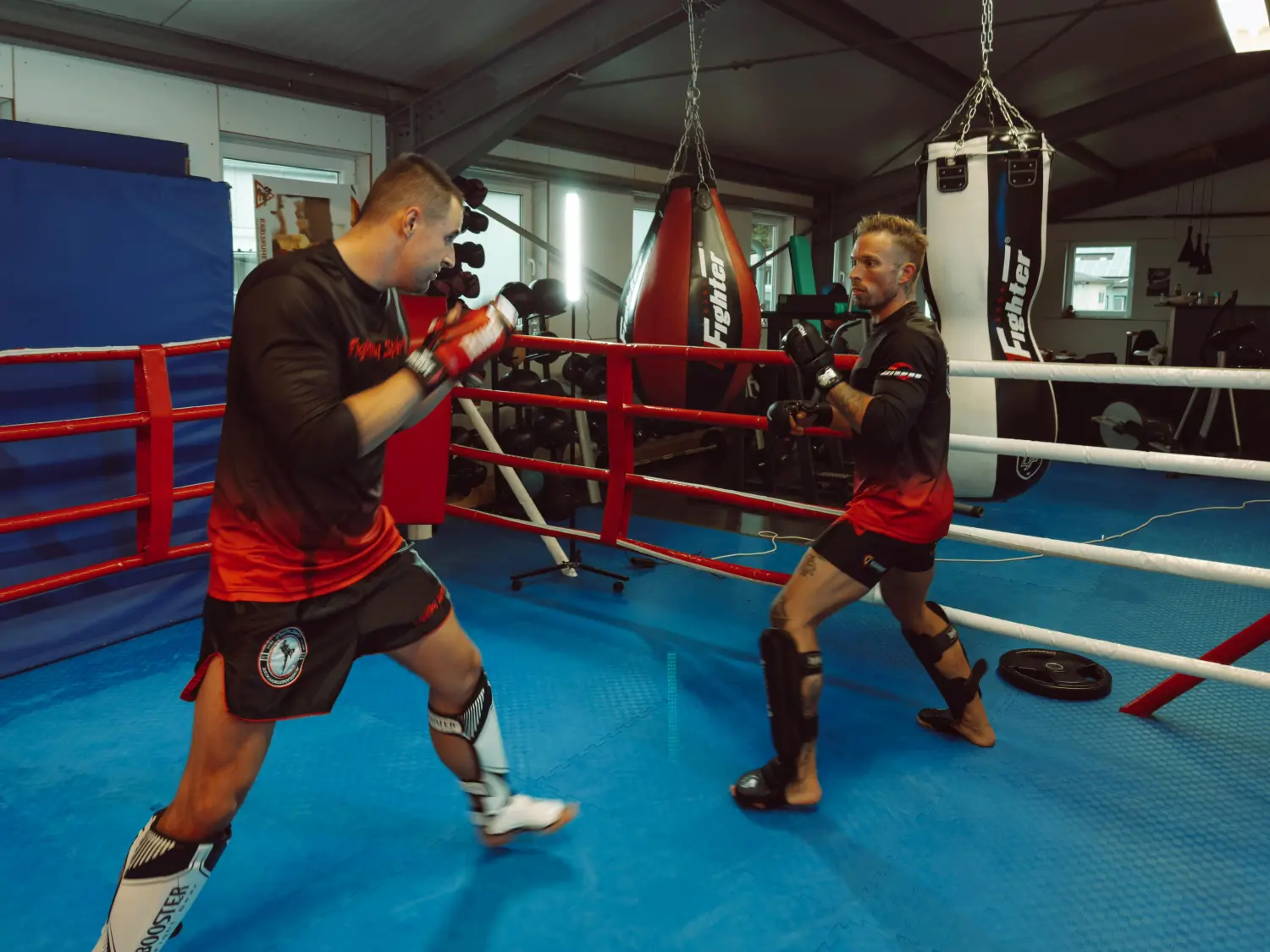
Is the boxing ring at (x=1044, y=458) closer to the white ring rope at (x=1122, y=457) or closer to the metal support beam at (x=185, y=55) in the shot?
the white ring rope at (x=1122, y=457)

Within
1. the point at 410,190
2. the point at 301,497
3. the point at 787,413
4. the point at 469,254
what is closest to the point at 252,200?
the point at 469,254

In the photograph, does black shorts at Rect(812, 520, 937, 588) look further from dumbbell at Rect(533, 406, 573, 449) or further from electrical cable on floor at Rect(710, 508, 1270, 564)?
dumbbell at Rect(533, 406, 573, 449)

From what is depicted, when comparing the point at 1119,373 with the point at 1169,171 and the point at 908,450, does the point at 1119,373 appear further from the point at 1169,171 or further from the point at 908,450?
the point at 1169,171

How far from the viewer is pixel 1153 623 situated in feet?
11.1

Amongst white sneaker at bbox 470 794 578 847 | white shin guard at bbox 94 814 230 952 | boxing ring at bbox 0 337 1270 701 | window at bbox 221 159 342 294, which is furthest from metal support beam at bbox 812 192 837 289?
white shin guard at bbox 94 814 230 952

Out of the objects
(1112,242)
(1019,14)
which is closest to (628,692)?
(1019,14)

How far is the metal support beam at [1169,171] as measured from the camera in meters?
10.5

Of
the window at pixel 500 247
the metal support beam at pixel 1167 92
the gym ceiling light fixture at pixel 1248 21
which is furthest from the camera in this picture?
the metal support beam at pixel 1167 92

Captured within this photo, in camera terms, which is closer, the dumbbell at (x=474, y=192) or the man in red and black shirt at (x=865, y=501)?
the man in red and black shirt at (x=865, y=501)

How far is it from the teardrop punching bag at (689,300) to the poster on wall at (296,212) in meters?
1.79

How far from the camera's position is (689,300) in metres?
3.66

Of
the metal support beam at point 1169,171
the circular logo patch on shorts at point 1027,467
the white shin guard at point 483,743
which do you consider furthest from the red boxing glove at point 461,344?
the metal support beam at point 1169,171

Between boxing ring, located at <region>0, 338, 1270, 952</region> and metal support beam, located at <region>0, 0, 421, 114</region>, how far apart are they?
5.54 ft

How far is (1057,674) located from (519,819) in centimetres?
186
